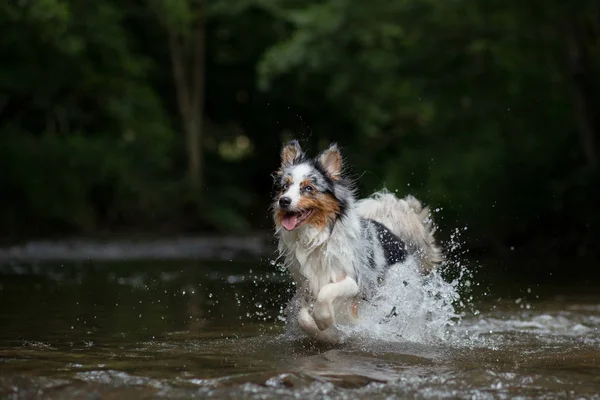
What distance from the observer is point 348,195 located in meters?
7.28

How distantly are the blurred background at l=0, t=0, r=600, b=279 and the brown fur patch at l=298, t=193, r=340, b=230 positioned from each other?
20.7 ft

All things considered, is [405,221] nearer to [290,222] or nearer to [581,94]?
[290,222]

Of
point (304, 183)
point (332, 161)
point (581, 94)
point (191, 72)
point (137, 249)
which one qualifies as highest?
point (191, 72)

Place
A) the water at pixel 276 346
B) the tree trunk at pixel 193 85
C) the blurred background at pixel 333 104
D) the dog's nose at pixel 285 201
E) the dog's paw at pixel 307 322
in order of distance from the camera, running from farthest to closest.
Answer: the tree trunk at pixel 193 85
the blurred background at pixel 333 104
the dog's paw at pixel 307 322
the dog's nose at pixel 285 201
the water at pixel 276 346

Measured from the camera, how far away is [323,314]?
6914 millimetres

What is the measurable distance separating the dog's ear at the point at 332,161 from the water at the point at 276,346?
3.44 ft

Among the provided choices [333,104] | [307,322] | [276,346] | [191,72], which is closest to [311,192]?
[307,322]

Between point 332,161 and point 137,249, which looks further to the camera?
point 137,249

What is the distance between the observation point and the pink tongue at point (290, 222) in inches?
273

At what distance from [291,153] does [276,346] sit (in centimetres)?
137

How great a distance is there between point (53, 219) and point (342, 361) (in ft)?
54.3

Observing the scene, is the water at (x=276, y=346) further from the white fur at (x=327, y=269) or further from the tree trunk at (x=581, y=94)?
the tree trunk at (x=581, y=94)

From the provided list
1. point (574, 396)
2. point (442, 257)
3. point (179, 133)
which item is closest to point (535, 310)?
point (442, 257)

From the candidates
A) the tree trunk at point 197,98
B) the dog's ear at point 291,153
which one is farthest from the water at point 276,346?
the tree trunk at point 197,98
